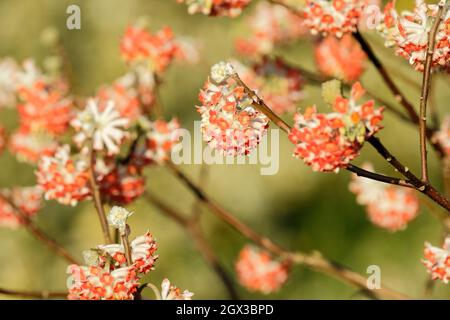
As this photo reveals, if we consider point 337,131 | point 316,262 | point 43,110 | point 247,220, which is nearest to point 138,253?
point 337,131

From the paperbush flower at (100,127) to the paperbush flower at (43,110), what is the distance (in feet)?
1.31

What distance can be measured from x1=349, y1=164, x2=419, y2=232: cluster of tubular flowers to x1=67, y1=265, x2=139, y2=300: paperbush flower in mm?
1083

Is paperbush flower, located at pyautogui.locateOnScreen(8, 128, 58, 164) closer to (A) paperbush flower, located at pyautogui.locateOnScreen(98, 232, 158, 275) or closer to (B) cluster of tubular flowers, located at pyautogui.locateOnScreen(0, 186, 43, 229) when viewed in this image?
(B) cluster of tubular flowers, located at pyautogui.locateOnScreen(0, 186, 43, 229)

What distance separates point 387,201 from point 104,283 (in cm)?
116

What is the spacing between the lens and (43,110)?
1972 millimetres

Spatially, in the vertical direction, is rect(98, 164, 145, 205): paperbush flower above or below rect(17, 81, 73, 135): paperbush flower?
below

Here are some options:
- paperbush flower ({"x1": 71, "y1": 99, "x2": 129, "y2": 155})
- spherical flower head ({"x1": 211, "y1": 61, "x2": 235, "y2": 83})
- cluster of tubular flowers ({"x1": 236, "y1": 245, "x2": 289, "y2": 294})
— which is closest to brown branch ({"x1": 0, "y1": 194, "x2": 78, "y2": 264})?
paperbush flower ({"x1": 71, "y1": 99, "x2": 129, "y2": 155})

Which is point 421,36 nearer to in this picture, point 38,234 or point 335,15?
point 335,15

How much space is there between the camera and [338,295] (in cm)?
364

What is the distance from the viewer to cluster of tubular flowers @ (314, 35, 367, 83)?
6.87 feet

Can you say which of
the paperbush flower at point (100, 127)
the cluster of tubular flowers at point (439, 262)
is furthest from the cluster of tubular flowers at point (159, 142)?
the cluster of tubular flowers at point (439, 262)

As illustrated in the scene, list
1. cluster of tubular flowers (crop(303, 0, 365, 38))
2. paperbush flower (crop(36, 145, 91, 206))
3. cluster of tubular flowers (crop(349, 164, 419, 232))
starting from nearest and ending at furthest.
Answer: cluster of tubular flowers (crop(303, 0, 365, 38))
paperbush flower (crop(36, 145, 91, 206))
cluster of tubular flowers (crop(349, 164, 419, 232))

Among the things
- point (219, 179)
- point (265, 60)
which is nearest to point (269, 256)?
point (265, 60)

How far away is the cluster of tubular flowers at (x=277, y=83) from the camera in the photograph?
6.59 feet
